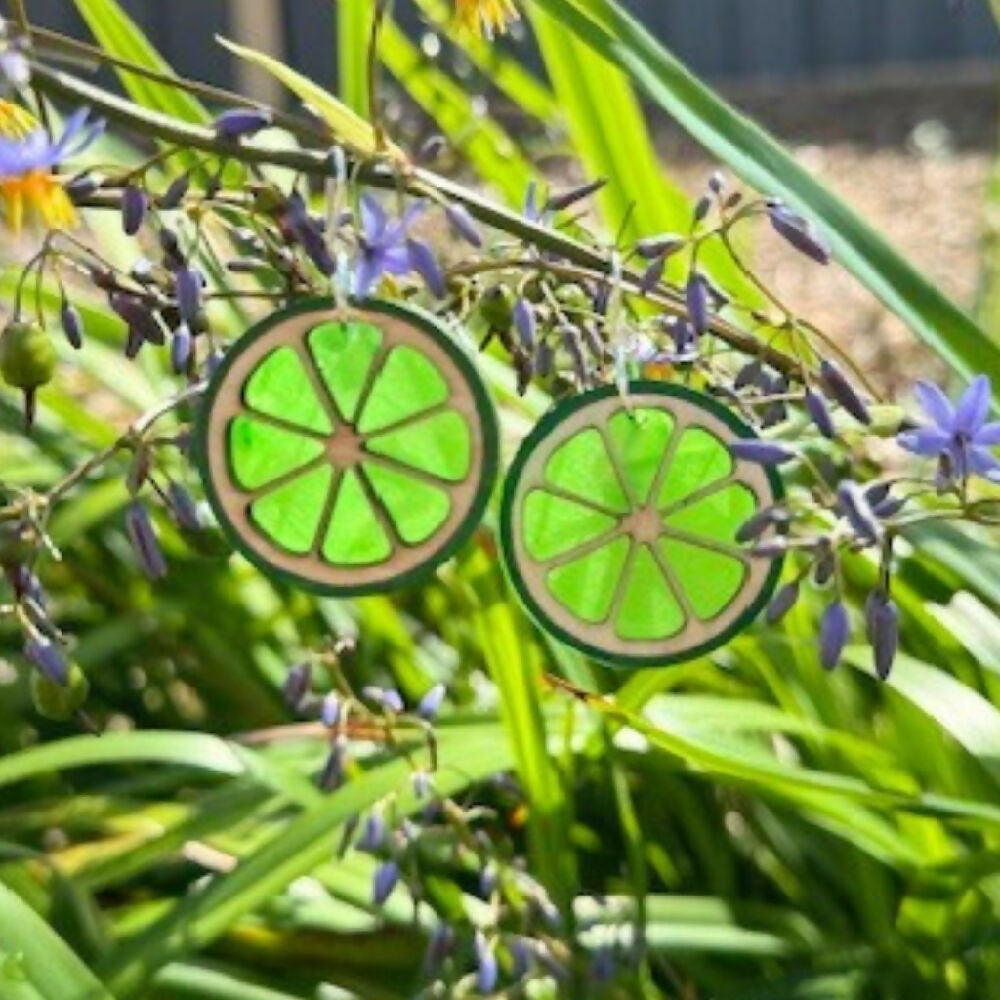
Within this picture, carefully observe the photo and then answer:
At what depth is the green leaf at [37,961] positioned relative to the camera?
1.28 m

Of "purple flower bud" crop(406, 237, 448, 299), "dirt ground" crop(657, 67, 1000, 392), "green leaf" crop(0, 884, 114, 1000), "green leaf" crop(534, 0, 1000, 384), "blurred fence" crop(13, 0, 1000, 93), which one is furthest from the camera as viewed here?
"blurred fence" crop(13, 0, 1000, 93)

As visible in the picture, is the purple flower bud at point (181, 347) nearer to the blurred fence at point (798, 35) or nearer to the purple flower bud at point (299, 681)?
the purple flower bud at point (299, 681)

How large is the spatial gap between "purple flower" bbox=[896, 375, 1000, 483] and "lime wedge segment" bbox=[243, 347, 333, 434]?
0.77 feet

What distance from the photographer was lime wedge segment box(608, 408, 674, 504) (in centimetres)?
99

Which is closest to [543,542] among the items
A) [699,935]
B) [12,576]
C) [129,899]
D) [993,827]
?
[12,576]

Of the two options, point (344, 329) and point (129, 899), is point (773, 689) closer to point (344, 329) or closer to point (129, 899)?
point (129, 899)

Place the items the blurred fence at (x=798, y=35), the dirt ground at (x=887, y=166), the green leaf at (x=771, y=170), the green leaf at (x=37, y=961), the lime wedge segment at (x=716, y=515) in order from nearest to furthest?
the lime wedge segment at (x=716, y=515)
the green leaf at (x=771, y=170)
the green leaf at (x=37, y=961)
the dirt ground at (x=887, y=166)
the blurred fence at (x=798, y=35)

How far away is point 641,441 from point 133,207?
8.8 inches

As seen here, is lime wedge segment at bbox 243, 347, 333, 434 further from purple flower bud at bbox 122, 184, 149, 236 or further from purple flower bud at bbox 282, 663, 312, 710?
purple flower bud at bbox 282, 663, 312, 710

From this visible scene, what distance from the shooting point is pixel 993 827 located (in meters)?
1.32

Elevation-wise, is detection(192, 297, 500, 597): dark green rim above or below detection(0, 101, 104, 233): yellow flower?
below

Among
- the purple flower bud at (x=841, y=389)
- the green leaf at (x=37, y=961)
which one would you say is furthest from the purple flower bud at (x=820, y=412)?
the green leaf at (x=37, y=961)

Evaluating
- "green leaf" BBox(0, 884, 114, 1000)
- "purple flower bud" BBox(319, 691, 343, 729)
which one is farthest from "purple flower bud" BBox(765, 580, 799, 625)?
A: "green leaf" BBox(0, 884, 114, 1000)

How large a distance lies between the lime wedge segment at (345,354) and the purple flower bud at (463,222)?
0.16ft
